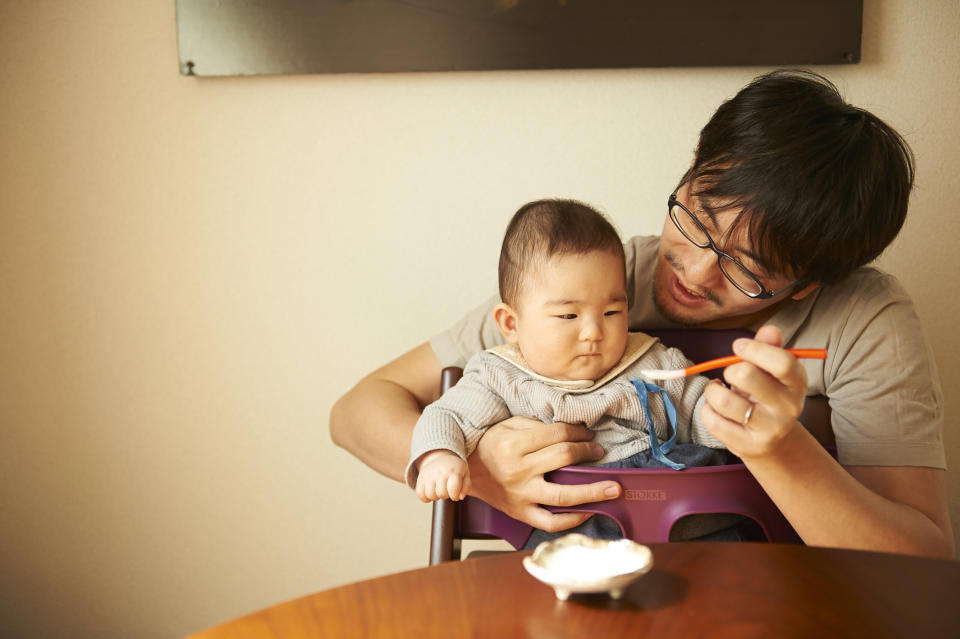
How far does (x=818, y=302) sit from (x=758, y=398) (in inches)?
23.0

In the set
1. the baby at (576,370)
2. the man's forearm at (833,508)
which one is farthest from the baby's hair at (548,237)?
the man's forearm at (833,508)

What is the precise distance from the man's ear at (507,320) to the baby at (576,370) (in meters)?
0.03

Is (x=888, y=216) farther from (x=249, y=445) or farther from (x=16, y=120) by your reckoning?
(x=16, y=120)

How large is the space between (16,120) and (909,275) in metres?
2.23

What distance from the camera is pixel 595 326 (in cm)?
122

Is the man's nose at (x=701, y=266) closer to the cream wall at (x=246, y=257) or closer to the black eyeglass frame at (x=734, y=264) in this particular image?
the black eyeglass frame at (x=734, y=264)

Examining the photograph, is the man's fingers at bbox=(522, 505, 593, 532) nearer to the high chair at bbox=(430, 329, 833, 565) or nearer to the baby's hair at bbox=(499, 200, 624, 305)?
the high chair at bbox=(430, 329, 833, 565)

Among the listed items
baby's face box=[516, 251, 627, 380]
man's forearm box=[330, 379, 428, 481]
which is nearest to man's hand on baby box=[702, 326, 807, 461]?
baby's face box=[516, 251, 627, 380]

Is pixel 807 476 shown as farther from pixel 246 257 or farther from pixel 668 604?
pixel 246 257

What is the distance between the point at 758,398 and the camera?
0.84 m

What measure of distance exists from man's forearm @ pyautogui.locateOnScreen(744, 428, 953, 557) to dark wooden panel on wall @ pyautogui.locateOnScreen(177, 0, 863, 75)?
1037mm

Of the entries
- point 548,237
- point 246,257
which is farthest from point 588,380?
point 246,257

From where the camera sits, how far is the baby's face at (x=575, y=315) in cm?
123

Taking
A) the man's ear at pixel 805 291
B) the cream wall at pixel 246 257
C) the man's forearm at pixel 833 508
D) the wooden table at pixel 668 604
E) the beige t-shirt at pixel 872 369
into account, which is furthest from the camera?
the cream wall at pixel 246 257
